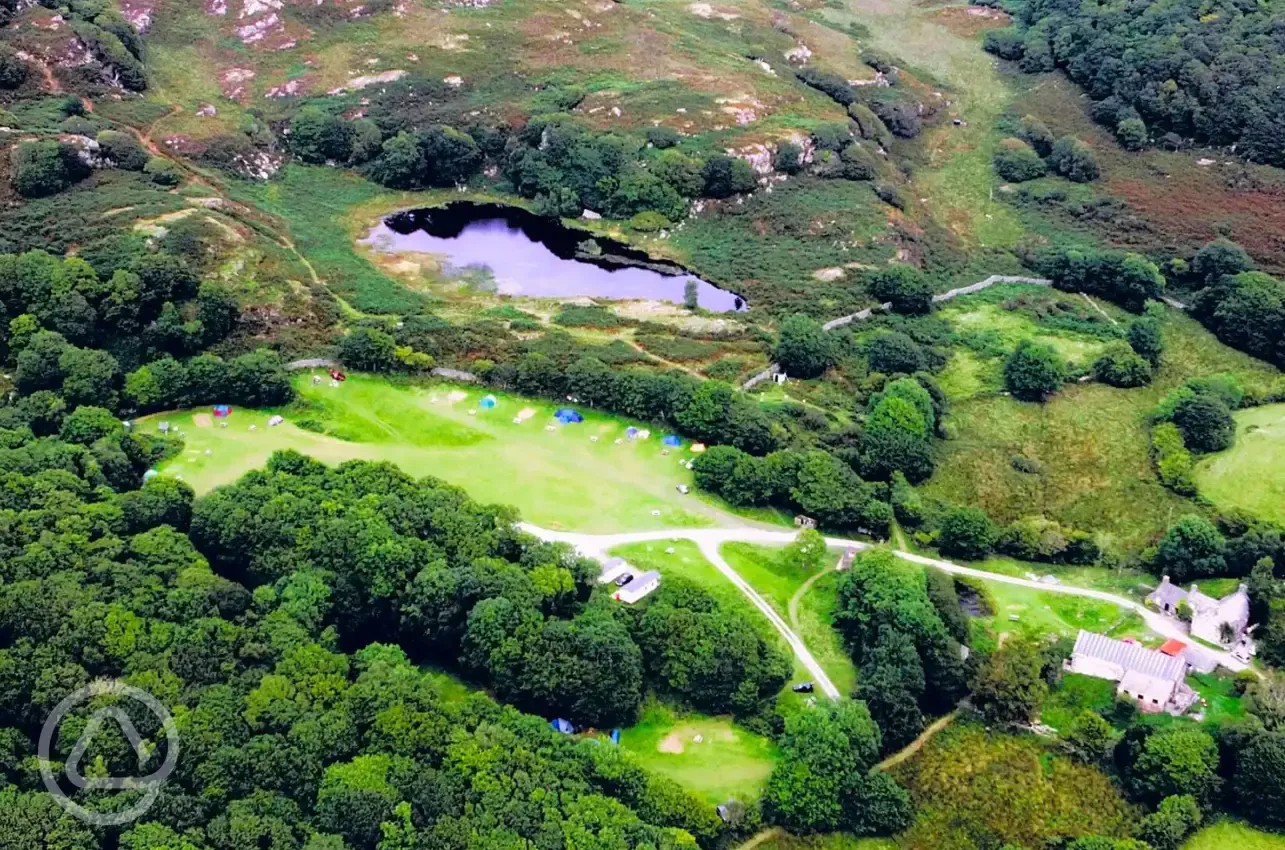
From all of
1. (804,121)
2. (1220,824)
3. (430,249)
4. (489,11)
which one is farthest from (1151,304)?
(489,11)

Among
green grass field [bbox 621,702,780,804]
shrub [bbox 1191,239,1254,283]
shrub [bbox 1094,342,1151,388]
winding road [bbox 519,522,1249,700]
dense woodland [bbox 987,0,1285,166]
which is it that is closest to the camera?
green grass field [bbox 621,702,780,804]

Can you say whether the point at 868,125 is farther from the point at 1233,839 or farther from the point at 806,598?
the point at 1233,839

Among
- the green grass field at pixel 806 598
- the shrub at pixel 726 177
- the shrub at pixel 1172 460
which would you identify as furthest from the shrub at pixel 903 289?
the green grass field at pixel 806 598

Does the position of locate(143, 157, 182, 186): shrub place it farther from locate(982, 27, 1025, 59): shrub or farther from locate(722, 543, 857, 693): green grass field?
locate(982, 27, 1025, 59): shrub

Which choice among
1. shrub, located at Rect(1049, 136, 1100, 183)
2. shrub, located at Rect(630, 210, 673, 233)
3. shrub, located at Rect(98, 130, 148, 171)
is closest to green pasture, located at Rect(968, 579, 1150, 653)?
shrub, located at Rect(630, 210, 673, 233)

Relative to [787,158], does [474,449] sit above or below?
below

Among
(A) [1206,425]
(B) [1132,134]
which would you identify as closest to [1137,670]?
(A) [1206,425]
